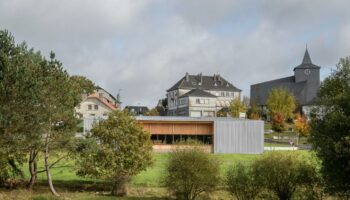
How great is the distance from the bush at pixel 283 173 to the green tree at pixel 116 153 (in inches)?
228

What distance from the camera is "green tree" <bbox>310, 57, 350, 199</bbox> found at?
768 inches

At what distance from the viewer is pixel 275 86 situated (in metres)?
141

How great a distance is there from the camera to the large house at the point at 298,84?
442 ft

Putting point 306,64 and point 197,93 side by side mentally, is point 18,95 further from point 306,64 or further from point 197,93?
point 306,64

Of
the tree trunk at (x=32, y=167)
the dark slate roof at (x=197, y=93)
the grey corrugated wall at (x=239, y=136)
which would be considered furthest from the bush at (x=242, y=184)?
the dark slate roof at (x=197, y=93)

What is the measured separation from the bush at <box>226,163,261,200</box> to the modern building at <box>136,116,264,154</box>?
119 feet

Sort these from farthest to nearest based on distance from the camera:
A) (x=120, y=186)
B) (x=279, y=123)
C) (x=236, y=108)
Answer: (x=236, y=108)
(x=279, y=123)
(x=120, y=186)

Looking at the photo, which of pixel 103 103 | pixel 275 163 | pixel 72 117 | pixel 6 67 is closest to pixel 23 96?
pixel 6 67

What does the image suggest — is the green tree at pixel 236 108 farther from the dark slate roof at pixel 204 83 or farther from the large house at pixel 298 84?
the dark slate roof at pixel 204 83

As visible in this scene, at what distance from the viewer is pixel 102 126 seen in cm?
2569

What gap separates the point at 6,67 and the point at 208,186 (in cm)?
986

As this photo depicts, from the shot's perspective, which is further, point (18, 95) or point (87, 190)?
point (87, 190)

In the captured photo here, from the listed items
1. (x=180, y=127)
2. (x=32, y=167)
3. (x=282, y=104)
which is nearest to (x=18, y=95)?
(x=32, y=167)

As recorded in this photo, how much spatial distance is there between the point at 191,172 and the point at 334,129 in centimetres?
626
